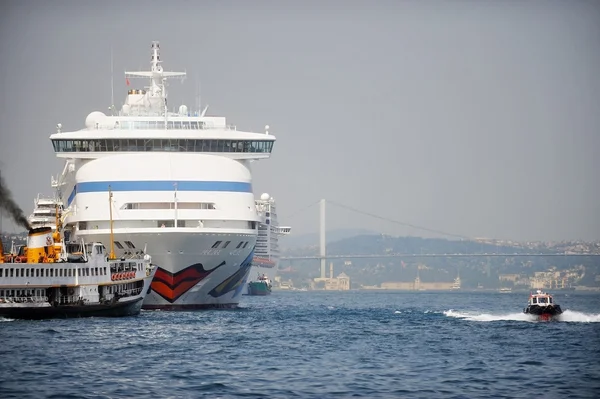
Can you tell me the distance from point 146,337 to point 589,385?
824 inches

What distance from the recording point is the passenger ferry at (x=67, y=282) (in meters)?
57.7

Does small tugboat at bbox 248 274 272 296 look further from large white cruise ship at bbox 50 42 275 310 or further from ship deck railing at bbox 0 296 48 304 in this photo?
ship deck railing at bbox 0 296 48 304

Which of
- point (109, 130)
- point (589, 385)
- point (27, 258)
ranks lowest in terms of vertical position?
point (589, 385)

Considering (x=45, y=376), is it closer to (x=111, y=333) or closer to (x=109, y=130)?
(x=111, y=333)

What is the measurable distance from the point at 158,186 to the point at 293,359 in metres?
26.8

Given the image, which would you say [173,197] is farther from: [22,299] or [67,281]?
[22,299]

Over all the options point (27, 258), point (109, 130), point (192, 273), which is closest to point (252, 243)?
point (192, 273)

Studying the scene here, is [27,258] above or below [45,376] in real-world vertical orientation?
above

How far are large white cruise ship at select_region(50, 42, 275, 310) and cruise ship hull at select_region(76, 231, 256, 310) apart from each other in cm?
6

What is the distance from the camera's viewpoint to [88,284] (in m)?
60.8

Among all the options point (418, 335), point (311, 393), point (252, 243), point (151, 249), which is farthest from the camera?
point (252, 243)

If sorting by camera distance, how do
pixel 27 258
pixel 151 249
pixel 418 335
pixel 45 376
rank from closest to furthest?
pixel 45 376
pixel 418 335
pixel 27 258
pixel 151 249

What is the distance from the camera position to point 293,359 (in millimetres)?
44531

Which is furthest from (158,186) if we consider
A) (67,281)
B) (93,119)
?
(93,119)
